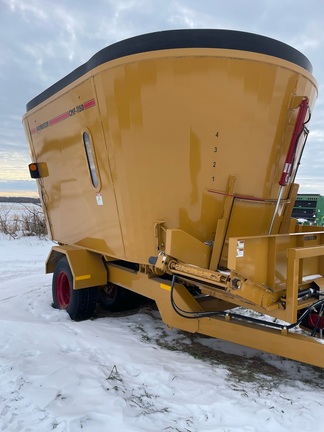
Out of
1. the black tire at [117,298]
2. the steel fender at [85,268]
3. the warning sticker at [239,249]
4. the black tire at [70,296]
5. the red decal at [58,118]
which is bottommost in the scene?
the black tire at [117,298]

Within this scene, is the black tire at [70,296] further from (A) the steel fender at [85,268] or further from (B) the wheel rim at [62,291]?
(A) the steel fender at [85,268]

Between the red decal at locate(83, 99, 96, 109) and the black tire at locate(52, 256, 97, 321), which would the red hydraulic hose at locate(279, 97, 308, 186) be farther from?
the black tire at locate(52, 256, 97, 321)

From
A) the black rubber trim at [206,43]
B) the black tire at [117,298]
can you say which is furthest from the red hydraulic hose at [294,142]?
the black tire at [117,298]

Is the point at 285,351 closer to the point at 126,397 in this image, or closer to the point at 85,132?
the point at 126,397

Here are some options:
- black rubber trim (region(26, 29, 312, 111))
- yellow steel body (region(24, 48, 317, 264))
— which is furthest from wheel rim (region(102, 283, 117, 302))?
black rubber trim (region(26, 29, 312, 111))

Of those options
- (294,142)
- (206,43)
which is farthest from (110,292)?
(206,43)

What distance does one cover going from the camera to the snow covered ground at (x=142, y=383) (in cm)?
255

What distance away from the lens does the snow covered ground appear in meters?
2.55

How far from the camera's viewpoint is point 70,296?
5.18 metres

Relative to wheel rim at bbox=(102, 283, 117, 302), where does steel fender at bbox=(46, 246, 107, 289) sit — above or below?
above

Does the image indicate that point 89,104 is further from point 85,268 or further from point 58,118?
point 85,268

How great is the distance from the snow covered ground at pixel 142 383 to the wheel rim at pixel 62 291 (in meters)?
0.78

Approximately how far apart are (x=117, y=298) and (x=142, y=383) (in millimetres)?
2596

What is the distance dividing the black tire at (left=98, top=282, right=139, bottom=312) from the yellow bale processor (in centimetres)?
130
